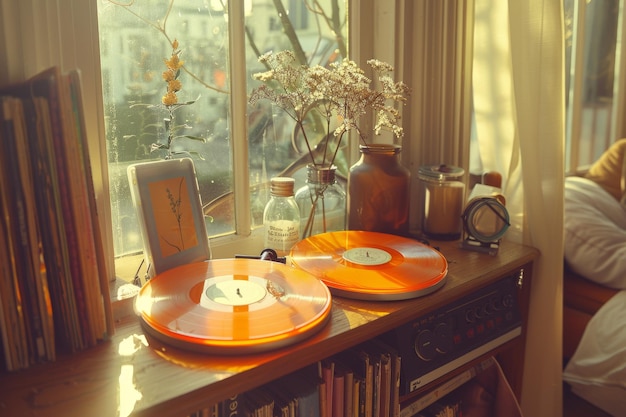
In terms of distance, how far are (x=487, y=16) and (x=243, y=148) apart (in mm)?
815

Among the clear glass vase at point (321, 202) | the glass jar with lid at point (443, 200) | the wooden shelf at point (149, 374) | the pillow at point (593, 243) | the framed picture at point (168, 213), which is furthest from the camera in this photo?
the pillow at point (593, 243)

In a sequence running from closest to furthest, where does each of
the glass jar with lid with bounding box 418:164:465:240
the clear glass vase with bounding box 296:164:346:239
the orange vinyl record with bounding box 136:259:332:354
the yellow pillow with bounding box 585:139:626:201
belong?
the orange vinyl record with bounding box 136:259:332:354 → the clear glass vase with bounding box 296:164:346:239 → the glass jar with lid with bounding box 418:164:465:240 → the yellow pillow with bounding box 585:139:626:201

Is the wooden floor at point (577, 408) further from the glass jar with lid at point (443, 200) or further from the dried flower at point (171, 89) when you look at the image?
the dried flower at point (171, 89)

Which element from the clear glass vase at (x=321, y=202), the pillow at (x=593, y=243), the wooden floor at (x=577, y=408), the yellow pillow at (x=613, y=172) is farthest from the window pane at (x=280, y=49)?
the yellow pillow at (x=613, y=172)

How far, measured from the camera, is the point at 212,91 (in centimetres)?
133

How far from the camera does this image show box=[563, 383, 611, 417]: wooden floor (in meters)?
1.91

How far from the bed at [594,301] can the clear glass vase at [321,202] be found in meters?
0.90

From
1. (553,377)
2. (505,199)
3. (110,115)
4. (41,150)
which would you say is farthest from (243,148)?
(553,377)

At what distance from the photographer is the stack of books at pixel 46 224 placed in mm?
763

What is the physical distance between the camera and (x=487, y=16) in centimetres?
159

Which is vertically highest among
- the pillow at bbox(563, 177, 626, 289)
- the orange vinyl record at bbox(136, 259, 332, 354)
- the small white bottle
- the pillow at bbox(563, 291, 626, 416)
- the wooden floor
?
the small white bottle

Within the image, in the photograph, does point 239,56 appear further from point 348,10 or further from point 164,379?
point 164,379

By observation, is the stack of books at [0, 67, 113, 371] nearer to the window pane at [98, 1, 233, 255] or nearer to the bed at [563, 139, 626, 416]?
the window pane at [98, 1, 233, 255]

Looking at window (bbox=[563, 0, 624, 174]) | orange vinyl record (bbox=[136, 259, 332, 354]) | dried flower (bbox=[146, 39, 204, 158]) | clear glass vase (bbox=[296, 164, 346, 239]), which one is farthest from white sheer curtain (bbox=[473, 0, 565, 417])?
window (bbox=[563, 0, 624, 174])
